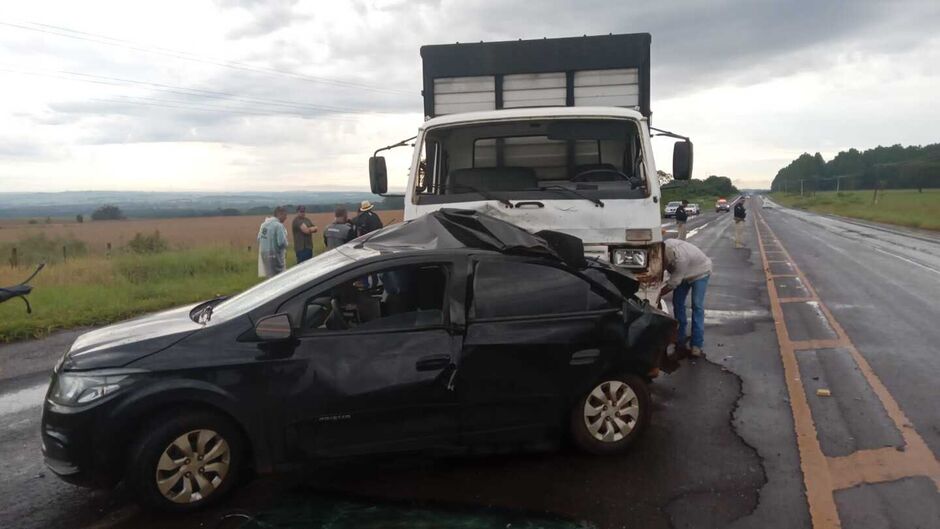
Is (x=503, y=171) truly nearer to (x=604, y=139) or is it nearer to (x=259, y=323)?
(x=604, y=139)

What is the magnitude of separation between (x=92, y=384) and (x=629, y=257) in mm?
4263

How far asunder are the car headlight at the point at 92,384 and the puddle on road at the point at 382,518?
36.3 inches

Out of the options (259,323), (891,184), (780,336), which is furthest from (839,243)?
(891,184)

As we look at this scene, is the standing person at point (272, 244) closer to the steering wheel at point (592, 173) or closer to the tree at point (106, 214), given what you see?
the steering wheel at point (592, 173)

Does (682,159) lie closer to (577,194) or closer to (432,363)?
(577,194)

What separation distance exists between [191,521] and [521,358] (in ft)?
6.80

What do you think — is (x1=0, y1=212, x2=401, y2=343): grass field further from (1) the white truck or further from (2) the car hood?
(2) the car hood

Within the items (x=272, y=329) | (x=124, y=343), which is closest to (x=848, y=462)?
(x=272, y=329)

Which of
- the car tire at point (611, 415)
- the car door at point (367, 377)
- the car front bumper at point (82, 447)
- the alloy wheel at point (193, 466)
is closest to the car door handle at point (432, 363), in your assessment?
the car door at point (367, 377)

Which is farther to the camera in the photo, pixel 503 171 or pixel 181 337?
pixel 503 171

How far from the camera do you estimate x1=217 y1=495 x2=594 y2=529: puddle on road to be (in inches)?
141

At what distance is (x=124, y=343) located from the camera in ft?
12.4

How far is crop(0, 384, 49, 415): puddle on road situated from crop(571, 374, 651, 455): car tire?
15.0 ft

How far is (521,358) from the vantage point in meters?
4.27
